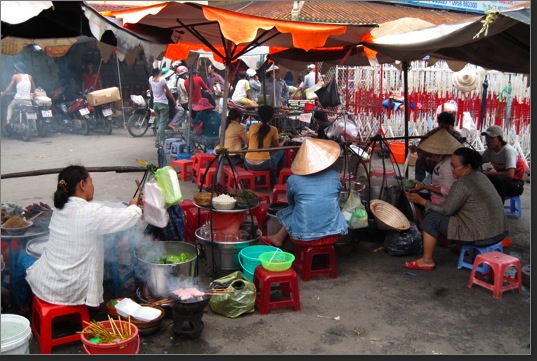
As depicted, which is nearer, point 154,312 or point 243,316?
point 154,312

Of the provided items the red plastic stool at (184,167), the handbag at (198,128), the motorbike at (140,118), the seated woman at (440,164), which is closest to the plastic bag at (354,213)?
the seated woman at (440,164)

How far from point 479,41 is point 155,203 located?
4.24m

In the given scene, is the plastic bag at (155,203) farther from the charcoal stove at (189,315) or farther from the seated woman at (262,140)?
the seated woman at (262,140)

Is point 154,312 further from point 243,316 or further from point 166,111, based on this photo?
point 166,111

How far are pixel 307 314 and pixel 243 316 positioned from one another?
23.4 inches

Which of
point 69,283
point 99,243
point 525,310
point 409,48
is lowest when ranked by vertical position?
point 525,310

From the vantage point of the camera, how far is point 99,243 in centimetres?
404

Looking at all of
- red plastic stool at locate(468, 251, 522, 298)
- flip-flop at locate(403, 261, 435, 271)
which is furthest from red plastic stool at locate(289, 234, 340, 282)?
red plastic stool at locate(468, 251, 522, 298)

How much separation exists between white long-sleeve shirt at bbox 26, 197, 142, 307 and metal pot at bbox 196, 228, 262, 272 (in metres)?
1.45

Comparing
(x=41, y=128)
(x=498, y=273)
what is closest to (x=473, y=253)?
(x=498, y=273)

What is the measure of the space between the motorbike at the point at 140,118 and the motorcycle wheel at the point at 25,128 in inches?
109

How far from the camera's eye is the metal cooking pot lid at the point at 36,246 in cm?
438

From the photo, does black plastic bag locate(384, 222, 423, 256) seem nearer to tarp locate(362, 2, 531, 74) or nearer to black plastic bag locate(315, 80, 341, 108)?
tarp locate(362, 2, 531, 74)

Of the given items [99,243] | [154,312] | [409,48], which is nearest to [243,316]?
[154,312]
